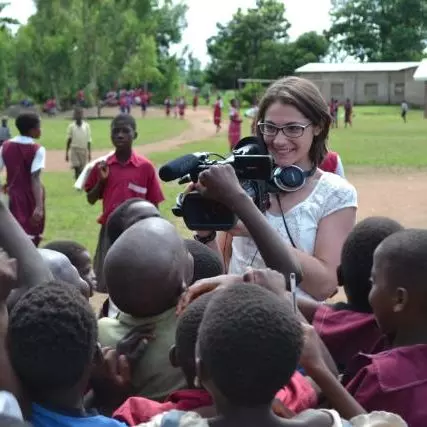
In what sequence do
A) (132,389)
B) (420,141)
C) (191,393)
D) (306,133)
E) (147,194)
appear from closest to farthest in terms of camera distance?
(191,393)
(132,389)
(306,133)
(147,194)
(420,141)

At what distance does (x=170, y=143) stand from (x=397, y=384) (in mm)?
26432

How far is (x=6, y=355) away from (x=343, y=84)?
67030 millimetres

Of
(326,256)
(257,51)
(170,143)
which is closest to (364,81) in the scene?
(257,51)

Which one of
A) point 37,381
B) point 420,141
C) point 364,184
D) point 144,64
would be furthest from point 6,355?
point 144,64

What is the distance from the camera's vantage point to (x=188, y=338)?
83.3 inches

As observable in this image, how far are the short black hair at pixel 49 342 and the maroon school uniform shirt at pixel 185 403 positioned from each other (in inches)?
8.4

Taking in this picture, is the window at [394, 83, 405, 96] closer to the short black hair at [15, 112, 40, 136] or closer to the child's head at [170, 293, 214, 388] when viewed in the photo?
the short black hair at [15, 112, 40, 136]

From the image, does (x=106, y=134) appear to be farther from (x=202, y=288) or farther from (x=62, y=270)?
(x=202, y=288)

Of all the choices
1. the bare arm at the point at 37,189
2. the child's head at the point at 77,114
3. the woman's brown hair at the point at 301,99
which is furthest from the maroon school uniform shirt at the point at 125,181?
the child's head at the point at 77,114

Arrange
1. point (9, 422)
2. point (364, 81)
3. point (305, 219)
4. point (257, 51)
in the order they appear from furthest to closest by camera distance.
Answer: point (257, 51), point (364, 81), point (305, 219), point (9, 422)

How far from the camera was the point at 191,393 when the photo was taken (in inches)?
84.0

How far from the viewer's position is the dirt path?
21.7 meters

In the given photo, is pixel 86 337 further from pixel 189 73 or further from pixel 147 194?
pixel 189 73

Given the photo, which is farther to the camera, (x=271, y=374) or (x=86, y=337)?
(x=86, y=337)
